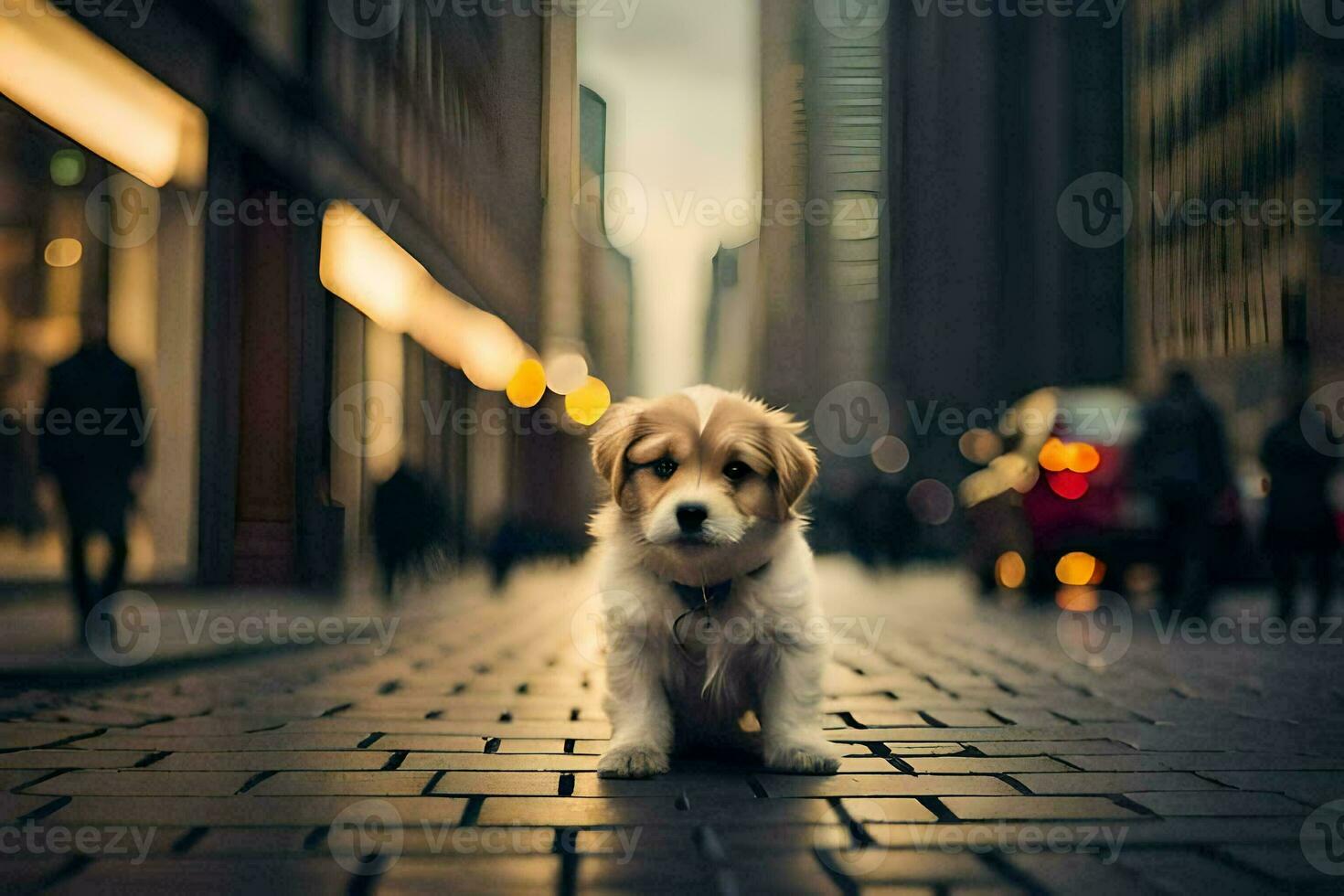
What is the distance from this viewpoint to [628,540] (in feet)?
14.0

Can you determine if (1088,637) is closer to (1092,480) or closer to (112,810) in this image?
(1092,480)

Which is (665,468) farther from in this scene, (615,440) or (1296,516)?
(1296,516)

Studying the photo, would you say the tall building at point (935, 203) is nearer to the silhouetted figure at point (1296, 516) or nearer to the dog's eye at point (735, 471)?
the silhouetted figure at point (1296, 516)

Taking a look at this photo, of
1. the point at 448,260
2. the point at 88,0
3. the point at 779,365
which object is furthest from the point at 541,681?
the point at 779,365

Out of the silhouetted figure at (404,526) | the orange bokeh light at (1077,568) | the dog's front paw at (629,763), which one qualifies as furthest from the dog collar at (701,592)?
the silhouetted figure at (404,526)

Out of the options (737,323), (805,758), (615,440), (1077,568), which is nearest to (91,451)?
(615,440)

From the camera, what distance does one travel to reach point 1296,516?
11125mm

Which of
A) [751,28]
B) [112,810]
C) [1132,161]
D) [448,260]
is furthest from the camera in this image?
[1132,161]

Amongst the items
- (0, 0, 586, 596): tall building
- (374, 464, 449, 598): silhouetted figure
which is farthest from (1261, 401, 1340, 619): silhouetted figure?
(374, 464, 449, 598): silhouetted figure

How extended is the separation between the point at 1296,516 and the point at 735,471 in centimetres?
859

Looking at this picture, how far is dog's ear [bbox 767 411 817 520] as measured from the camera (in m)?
4.14

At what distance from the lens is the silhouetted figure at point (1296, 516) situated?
11.1m

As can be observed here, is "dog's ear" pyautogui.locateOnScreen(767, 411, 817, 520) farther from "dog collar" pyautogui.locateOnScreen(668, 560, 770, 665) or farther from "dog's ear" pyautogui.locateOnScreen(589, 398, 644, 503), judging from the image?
"dog's ear" pyautogui.locateOnScreen(589, 398, 644, 503)

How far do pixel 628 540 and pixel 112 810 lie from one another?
1629 mm
